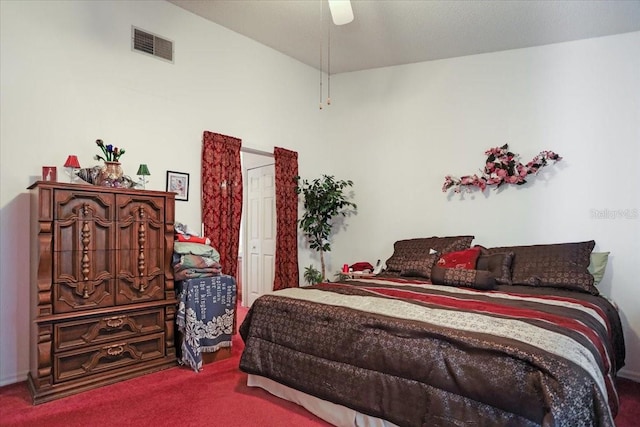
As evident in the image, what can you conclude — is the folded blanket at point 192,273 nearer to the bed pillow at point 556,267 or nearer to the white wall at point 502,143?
the white wall at point 502,143

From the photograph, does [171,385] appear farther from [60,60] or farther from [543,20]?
[543,20]

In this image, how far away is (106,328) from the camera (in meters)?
2.68

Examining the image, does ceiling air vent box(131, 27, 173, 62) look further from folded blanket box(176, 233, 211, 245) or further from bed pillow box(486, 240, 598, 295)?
bed pillow box(486, 240, 598, 295)

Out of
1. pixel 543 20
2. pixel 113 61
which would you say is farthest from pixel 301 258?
pixel 543 20

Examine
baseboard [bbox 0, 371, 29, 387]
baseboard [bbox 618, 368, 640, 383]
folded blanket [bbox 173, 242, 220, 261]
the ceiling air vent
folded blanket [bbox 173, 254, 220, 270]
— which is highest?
the ceiling air vent

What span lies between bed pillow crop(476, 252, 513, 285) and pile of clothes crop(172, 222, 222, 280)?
234 cm

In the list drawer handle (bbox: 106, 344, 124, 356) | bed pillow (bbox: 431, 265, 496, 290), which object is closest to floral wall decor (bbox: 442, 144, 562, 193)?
bed pillow (bbox: 431, 265, 496, 290)

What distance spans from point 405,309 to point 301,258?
2862 mm

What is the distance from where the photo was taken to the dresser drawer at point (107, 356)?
2.50 metres

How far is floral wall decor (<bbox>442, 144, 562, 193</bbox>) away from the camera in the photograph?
139 inches

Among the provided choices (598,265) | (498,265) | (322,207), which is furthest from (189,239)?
(598,265)

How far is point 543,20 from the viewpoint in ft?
10.5

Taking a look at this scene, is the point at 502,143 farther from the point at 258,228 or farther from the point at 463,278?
the point at 258,228

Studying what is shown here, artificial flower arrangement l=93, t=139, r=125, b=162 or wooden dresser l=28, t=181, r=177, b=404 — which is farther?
artificial flower arrangement l=93, t=139, r=125, b=162
